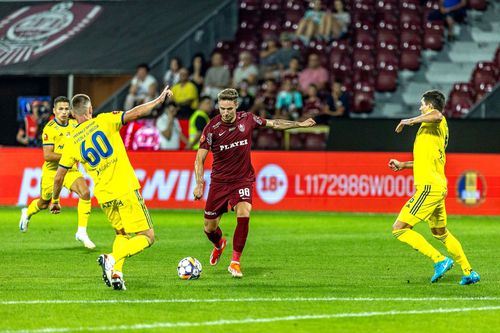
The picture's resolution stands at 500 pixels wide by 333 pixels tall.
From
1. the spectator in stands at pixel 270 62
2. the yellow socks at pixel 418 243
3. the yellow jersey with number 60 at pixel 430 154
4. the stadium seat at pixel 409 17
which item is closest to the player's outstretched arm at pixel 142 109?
the yellow jersey with number 60 at pixel 430 154

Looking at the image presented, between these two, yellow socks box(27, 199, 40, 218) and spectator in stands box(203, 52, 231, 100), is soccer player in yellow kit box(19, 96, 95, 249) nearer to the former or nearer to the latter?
yellow socks box(27, 199, 40, 218)

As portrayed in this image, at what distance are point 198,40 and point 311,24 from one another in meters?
3.08

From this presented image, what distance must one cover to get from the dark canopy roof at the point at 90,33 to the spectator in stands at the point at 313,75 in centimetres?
456

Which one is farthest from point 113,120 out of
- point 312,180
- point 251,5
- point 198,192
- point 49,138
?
point 251,5

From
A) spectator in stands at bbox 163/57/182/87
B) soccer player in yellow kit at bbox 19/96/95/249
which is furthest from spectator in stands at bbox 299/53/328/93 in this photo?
soccer player in yellow kit at bbox 19/96/95/249

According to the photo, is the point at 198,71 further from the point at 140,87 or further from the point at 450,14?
the point at 450,14

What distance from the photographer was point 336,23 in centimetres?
2958

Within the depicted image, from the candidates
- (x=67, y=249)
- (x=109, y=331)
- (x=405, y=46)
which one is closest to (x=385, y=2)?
(x=405, y=46)

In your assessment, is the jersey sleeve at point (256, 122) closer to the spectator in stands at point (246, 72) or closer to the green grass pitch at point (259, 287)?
the green grass pitch at point (259, 287)

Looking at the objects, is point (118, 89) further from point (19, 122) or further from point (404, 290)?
point (404, 290)

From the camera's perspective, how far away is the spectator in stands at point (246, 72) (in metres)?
28.1

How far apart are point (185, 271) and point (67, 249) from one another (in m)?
4.27

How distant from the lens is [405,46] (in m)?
29.5

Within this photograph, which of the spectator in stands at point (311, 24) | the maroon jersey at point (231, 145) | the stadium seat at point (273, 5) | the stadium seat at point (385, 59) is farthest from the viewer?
the stadium seat at point (273, 5)
